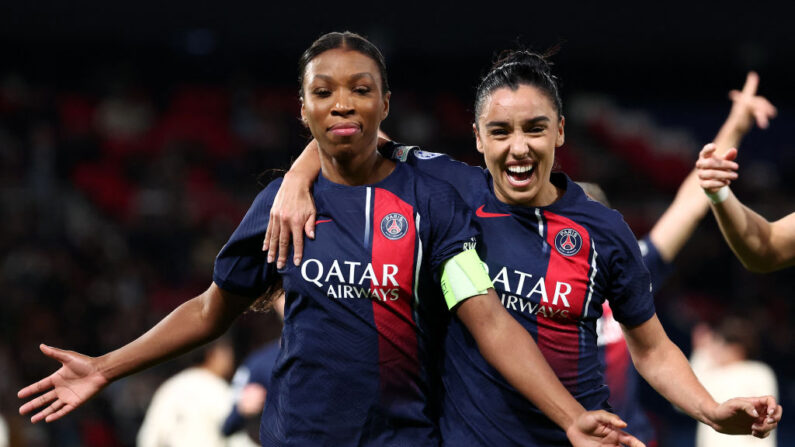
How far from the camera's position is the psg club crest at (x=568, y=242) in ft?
9.25

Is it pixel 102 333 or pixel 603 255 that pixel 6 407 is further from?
pixel 603 255

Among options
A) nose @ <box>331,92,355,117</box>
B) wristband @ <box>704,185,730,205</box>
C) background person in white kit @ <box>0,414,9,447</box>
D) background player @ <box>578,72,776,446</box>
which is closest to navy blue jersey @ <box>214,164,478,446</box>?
nose @ <box>331,92,355,117</box>

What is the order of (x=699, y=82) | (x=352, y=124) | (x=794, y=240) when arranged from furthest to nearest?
(x=699, y=82)
(x=794, y=240)
(x=352, y=124)

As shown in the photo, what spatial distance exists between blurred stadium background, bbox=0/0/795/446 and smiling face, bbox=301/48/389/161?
14.5 feet

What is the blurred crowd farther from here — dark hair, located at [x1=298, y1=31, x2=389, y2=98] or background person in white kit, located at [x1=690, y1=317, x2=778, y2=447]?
dark hair, located at [x1=298, y1=31, x2=389, y2=98]

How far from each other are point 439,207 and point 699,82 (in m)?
13.9

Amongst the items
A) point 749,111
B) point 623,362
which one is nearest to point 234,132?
point 623,362

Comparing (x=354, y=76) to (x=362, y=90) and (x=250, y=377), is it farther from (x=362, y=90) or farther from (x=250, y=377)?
(x=250, y=377)

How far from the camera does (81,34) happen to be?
13.0 metres

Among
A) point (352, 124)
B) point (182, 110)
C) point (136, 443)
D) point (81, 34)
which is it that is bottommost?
point (136, 443)

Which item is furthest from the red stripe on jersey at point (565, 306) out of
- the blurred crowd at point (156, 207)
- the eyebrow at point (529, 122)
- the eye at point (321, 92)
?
the blurred crowd at point (156, 207)

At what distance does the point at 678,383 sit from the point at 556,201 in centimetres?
64

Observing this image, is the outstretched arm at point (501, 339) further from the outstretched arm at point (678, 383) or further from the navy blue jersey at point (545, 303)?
the outstretched arm at point (678, 383)

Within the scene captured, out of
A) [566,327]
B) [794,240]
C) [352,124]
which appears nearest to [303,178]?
[352,124]
